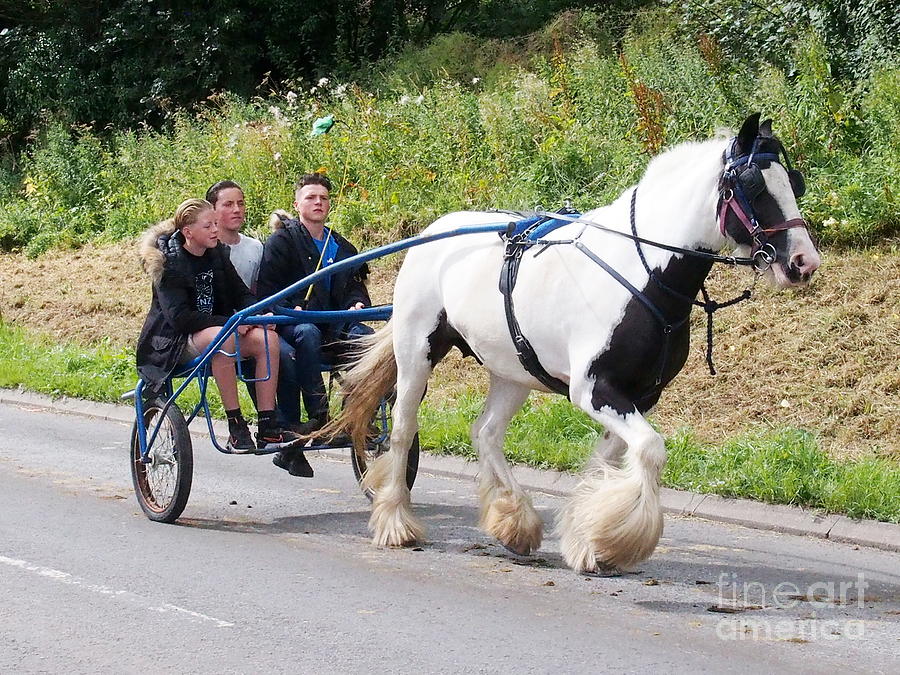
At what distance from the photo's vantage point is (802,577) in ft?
19.8

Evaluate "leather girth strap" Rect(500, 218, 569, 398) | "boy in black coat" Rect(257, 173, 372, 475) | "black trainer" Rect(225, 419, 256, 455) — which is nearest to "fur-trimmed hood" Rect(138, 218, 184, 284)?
"boy in black coat" Rect(257, 173, 372, 475)

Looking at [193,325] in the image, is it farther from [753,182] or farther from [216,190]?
[753,182]

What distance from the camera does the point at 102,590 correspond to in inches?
221

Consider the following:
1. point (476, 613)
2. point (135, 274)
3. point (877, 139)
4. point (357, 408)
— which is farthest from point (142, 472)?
point (135, 274)

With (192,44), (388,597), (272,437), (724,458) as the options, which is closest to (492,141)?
(724,458)

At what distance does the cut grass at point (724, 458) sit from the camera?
23.5 ft

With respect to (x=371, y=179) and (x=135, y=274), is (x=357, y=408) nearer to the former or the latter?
(x=371, y=179)

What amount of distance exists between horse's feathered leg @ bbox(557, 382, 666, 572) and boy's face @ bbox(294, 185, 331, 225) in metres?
2.86

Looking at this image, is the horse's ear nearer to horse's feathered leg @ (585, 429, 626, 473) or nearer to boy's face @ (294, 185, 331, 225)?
horse's feathered leg @ (585, 429, 626, 473)

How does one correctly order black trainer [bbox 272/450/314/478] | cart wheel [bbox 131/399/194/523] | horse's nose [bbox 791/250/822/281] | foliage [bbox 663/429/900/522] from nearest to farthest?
horse's nose [bbox 791/250/822/281] → cart wheel [bbox 131/399/194/523] → foliage [bbox 663/429/900/522] → black trainer [bbox 272/450/314/478]

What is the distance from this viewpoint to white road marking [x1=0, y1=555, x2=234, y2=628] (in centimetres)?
523

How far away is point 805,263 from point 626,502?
124 centimetres

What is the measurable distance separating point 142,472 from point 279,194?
9209mm

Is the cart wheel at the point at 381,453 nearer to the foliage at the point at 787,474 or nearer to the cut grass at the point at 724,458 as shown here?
the cut grass at the point at 724,458
